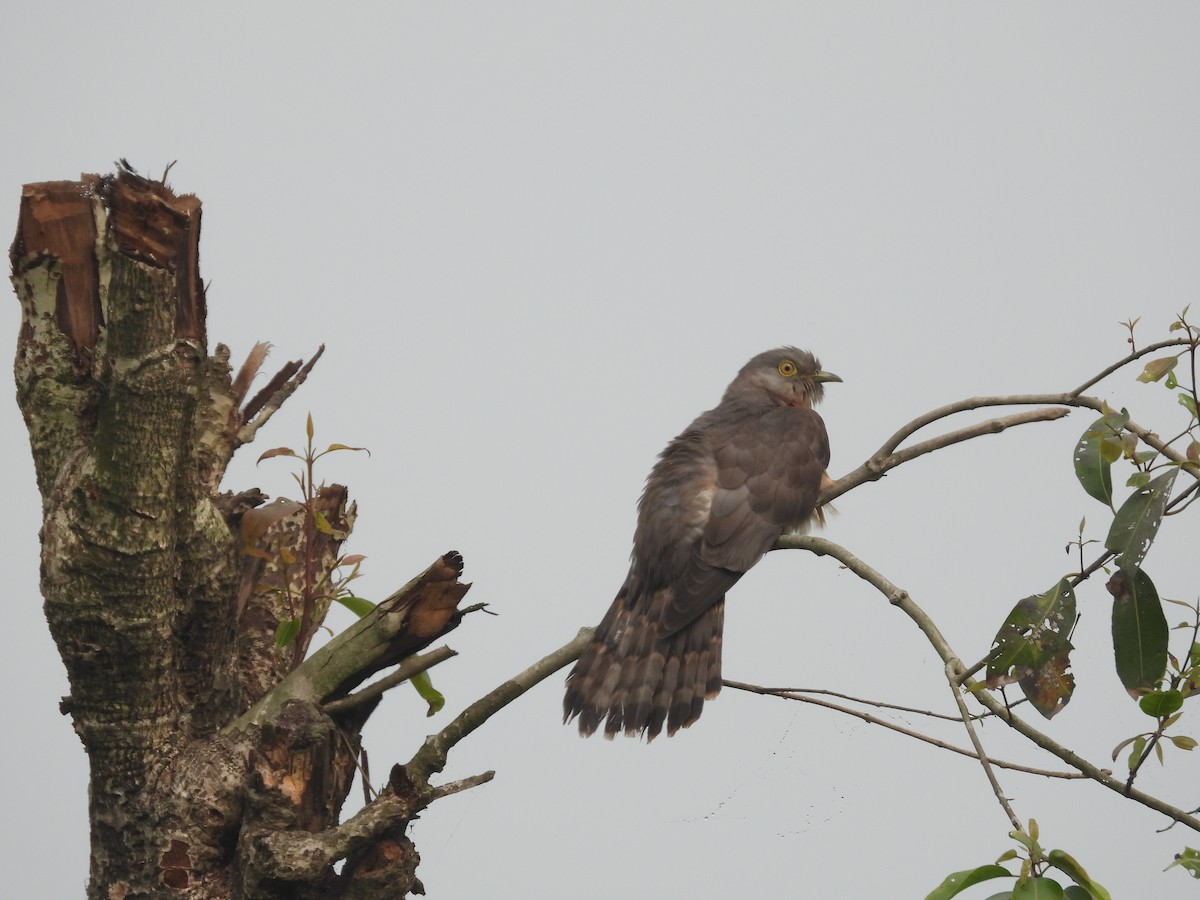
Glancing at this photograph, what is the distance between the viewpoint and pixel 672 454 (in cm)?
550

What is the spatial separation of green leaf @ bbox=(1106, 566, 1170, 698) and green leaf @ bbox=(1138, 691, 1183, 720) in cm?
18

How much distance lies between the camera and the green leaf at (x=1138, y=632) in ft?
9.71

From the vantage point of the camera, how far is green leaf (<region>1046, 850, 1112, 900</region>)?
8.01 ft

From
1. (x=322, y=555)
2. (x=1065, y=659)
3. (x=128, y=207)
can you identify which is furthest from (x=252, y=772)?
(x=1065, y=659)

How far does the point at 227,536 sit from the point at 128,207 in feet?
3.30

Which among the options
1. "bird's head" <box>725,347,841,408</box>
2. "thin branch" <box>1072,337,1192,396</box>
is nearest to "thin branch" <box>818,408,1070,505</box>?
"thin branch" <box>1072,337,1192,396</box>

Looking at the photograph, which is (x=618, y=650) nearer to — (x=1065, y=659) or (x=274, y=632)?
(x=274, y=632)

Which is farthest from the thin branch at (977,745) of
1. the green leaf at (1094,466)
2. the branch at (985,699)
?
the green leaf at (1094,466)

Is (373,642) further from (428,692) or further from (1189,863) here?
(1189,863)

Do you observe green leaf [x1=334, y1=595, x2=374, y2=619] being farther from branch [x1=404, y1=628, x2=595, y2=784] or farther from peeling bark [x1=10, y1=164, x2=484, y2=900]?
branch [x1=404, y1=628, x2=595, y2=784]

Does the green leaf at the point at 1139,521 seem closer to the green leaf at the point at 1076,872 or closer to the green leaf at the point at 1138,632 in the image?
the green leaf at the point at 1138,632

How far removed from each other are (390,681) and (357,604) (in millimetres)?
450

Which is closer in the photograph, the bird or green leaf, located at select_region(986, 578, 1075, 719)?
green leaf, located at select_region(986, 578, 1075, 719)

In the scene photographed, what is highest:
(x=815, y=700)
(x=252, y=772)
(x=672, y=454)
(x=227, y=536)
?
(x=672, y=454)
